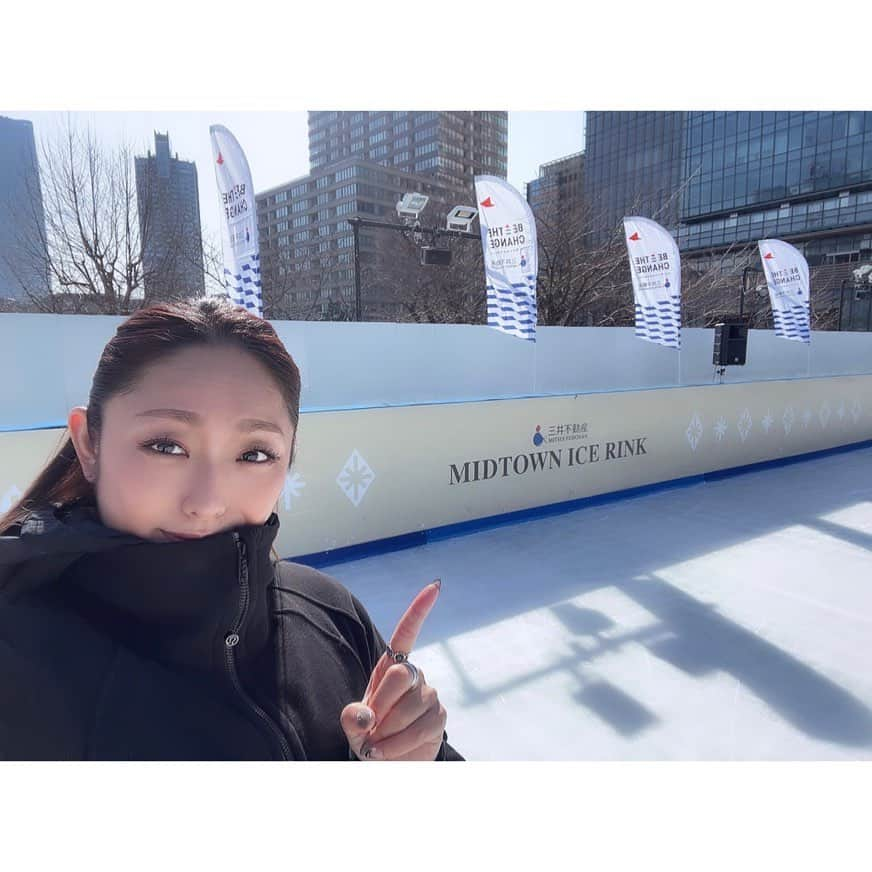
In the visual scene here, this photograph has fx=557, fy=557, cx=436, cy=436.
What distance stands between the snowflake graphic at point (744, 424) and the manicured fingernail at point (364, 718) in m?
6.95

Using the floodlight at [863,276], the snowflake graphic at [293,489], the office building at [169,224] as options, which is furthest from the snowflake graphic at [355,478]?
the floodlight at [863,276]

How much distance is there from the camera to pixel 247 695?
2.27 feet

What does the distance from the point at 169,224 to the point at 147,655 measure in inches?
603

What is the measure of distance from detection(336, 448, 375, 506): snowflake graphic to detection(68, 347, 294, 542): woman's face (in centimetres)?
321

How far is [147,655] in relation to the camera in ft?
2.13

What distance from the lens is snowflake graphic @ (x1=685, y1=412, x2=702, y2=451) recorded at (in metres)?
6.09

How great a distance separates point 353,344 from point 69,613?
14.0ft

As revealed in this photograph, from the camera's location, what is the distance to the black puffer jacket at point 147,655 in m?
0.58

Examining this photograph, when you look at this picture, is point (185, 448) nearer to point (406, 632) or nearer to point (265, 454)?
point (265, 454)

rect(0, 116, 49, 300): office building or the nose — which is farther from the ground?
rect(0, 116, 49, 300): office building

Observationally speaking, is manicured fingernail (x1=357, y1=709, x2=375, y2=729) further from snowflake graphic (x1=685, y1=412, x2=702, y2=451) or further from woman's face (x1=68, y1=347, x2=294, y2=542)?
snowflake graphic (x1=685, y1=412, x2=702, y2=451)

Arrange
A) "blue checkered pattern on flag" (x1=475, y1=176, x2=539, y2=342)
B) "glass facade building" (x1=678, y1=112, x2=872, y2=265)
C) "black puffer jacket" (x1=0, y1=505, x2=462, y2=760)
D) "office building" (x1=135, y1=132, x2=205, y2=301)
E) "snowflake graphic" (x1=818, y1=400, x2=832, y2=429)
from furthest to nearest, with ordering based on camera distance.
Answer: "glass facade building" (x1=678, y1=112, x2=872, y2=265), "office building" (x1=135, y1=132, x2=205, y2=301), "snowflake graphic" (x1=818, y1=400, x2=832, y2=429), "blue checkered pattern on flag" (x1=475, y1=176, x2=539, y2=342), "black puffer jacket" (x1=0, y1=505, x2=462, y2=760)

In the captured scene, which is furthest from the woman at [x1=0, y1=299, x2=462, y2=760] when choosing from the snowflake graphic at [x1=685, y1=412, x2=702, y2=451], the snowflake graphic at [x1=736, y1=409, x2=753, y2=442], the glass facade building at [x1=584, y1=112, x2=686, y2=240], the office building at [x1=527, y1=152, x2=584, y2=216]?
the glass facade building at [x1=584, y1=112, x2=686, y2=240]
